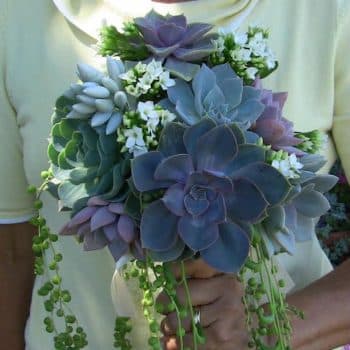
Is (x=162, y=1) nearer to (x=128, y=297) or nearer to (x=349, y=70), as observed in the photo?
(x=349, y=70)

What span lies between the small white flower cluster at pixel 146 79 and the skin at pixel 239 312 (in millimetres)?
242

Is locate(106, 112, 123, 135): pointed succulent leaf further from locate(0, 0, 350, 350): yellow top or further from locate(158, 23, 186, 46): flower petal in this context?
locate(0, 0, 350, 350): yellow top

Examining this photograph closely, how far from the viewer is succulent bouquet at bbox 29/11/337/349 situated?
101 centimetres

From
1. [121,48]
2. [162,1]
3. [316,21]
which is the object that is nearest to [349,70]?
[316,21]

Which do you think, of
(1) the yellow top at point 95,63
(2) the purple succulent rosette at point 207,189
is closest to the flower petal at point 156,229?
(2) the purple succulent rosette at point 207,189

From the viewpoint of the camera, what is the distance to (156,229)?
1.01 m

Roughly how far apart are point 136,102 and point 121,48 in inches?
3.7

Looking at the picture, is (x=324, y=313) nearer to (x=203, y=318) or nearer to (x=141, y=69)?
(x=203, y=318)

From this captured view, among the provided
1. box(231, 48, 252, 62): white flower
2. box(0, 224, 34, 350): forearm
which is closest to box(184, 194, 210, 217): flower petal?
box(231, 48, 252, 62): white flower

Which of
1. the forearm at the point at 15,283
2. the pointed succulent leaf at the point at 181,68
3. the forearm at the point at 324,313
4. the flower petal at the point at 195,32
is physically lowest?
the forearm at the point at 15,283

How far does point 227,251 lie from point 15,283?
79cm

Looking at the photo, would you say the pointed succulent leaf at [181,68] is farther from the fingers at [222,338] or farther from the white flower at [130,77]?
the fingers at [222,338]

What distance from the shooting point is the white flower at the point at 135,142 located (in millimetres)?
1018

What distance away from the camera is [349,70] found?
4.46ft
